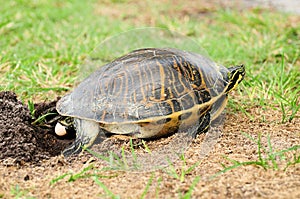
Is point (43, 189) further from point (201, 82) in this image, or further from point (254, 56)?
point (254, 56)

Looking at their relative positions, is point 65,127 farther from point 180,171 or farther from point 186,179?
point 186,179

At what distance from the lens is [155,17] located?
775 centimetres

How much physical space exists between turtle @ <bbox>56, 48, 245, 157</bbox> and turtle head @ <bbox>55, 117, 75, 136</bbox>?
7 centimetres

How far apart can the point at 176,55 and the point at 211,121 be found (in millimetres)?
623

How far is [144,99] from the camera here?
340cm

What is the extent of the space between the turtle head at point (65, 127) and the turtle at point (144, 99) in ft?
0.22

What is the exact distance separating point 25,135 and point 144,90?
3.28ft

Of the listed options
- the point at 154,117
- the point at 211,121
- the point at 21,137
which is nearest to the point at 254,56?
the point at 211,121

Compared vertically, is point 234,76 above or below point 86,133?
above

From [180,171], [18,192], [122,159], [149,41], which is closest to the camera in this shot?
[18,192]

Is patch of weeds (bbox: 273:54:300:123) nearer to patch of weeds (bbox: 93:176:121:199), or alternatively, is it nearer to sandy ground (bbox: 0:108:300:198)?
sandy ground (bbox: 0:108:300:198)

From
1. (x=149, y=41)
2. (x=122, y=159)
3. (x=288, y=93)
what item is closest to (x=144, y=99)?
(x=122, y=159)

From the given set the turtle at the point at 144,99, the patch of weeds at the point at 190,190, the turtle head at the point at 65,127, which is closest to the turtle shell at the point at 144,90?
the turtle at the point at 144,99

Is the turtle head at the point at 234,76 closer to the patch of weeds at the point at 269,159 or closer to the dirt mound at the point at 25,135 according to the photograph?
the patch of weeds at the point at 269,159
